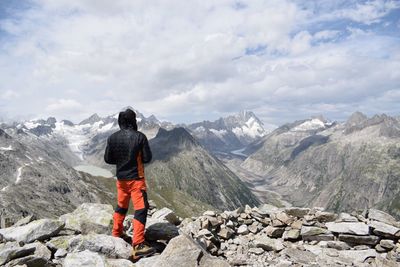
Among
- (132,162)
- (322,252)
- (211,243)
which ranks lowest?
(322,252)

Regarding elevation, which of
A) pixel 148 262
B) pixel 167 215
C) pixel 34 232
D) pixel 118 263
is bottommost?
pixel 167 215

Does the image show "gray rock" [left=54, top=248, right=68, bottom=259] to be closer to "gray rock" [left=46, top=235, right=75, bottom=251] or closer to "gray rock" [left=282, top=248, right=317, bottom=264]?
"gray rock" [left=46, top=235, right=75, bottom=251]

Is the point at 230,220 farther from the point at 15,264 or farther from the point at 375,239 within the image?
the point at 15,264

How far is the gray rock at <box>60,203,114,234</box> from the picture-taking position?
1782 centimetres

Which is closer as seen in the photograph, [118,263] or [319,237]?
[118,263]

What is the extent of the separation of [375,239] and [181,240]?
39.6 ft

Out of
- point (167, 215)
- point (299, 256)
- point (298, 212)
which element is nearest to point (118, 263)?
point (167, 215)

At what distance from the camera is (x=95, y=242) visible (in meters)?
15.0

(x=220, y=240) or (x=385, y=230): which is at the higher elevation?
(x=220, y=240)

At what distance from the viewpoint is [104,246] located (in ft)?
48.8

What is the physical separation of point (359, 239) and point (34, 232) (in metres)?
16.6

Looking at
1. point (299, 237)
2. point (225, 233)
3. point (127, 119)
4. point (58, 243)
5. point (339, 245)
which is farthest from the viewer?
point (299, 237)

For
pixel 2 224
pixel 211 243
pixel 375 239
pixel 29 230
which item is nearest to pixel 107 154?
pixel 29 230

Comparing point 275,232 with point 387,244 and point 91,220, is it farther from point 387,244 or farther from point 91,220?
point 91,220
